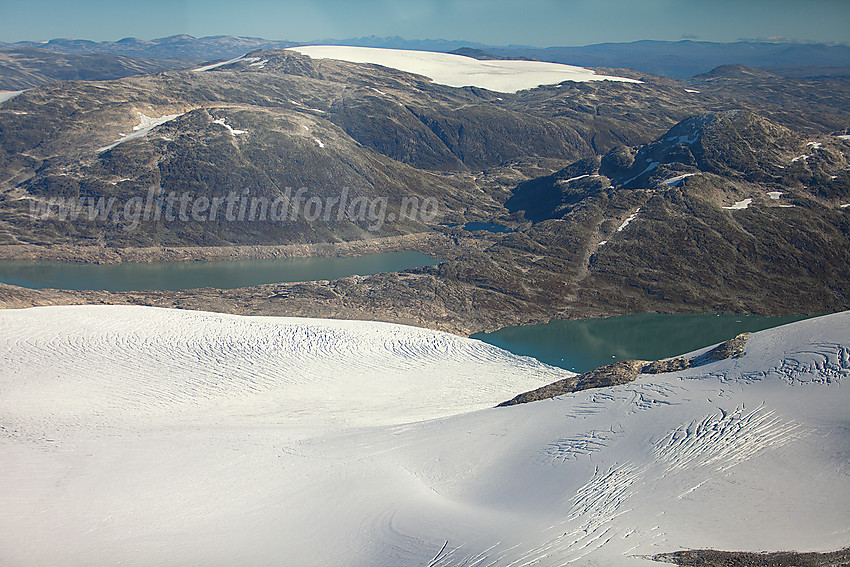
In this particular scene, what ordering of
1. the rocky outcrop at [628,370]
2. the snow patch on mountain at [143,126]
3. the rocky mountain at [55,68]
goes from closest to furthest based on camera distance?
the rocky outcrop at [628,370] < the snow patch on mountain at [143,126] < the rocky mountain at [55,68]

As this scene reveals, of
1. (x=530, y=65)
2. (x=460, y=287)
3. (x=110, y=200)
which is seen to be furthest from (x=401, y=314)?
(x=530, y=65)

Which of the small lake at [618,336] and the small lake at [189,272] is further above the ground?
the small lake at [618,336]

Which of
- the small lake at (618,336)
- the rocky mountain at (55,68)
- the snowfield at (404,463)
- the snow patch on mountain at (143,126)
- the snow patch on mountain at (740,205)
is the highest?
the rocky mountain at (55,68)

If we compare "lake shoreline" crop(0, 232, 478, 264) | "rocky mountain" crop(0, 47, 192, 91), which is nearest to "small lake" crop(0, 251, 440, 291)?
"lake shoreline" crop(0, 232, 478, 264)

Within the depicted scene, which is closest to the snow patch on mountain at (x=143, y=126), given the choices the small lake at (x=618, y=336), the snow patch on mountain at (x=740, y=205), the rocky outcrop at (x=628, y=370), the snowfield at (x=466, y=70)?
the small lake at (x=618, y=336)

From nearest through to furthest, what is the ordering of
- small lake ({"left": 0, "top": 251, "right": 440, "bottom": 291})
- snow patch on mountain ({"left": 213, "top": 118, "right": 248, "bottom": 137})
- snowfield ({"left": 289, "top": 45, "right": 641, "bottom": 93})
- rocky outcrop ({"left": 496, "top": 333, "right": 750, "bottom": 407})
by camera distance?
rocky outcrop ({"left": 496, "top": 333, "right": 750, "bottom": 407}) → small lake ({"left": 0, "top": 251, "right": 440, "bottom": 291}) → snow patch on mountain ({"left": 213, "top": 118, "right": 248, "bottom": 137}) → snowfield ({"left": 289, "top": 45, "right": 641, "bottom": 93})

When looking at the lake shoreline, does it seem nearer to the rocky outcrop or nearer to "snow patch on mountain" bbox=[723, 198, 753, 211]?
"snow patch on mountain" bbox=[723, 198, 753, 211]

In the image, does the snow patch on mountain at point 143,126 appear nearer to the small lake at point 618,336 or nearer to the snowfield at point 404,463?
the snowfield at point 404,463
